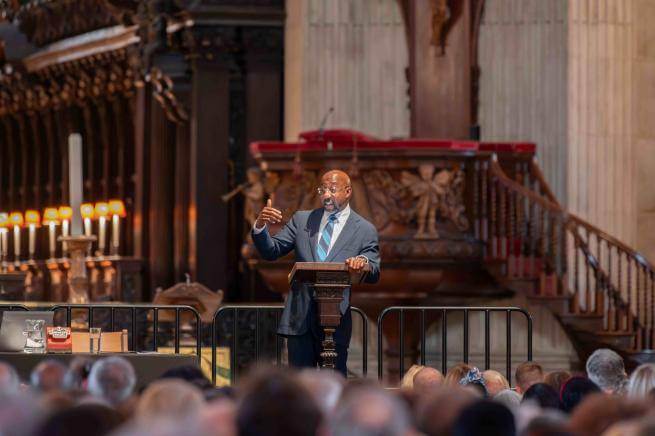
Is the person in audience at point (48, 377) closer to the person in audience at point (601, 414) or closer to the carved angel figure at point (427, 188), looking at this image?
the person in audience at point (601, 414)

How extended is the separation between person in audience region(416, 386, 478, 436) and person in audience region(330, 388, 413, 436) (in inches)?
14.6

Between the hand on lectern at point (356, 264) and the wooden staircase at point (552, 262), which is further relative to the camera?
the wooden staircase at point (552, 262)

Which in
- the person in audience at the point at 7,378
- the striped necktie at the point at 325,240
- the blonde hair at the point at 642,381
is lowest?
the blonde hair at the point at 642,381

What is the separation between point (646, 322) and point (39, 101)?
44.6 feet

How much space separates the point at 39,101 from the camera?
26359 millimetres

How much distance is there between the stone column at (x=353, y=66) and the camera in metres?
17.8

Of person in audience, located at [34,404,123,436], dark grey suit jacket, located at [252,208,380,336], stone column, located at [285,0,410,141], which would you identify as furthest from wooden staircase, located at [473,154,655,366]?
person in audience, located at [34,404,123,436]

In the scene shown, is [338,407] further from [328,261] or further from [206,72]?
[206,72]

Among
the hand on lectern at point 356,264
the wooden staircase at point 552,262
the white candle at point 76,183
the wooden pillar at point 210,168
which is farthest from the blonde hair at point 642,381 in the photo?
the wooden pillar at point 210,168

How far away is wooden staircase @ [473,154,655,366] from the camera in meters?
15.4

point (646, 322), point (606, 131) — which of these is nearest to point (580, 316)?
point (646, 322)

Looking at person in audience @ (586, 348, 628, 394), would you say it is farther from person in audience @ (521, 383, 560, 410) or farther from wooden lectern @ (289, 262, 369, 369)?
wooden lectern @ (289, 262, 369, 369)

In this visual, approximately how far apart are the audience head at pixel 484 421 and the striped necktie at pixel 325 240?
4105 mm

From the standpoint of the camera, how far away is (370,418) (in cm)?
518
